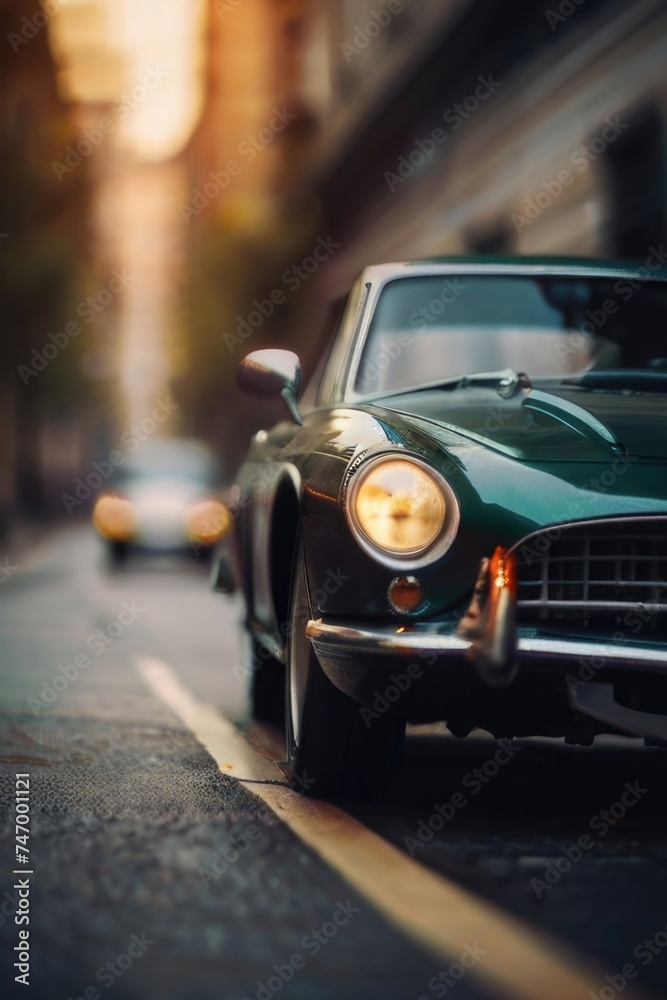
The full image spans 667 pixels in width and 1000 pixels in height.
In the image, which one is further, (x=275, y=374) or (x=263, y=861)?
(x=275, y=374)

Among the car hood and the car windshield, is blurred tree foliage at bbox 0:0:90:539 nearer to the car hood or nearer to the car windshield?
the car windshield

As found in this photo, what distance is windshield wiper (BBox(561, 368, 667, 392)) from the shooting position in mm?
5289

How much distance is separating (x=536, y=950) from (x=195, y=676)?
16.7 ft

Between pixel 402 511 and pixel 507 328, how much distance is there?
168 centimetres

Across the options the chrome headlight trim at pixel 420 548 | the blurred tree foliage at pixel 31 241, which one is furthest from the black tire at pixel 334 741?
the blurred tree foliage at pixel 31 241

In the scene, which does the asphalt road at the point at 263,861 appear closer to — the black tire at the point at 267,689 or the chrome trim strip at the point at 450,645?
the black tire at the point at 267,689

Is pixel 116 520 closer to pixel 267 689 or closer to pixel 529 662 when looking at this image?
→ pixel 267 689

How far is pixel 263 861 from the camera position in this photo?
12.4 ft

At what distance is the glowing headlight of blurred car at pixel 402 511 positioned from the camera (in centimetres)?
410

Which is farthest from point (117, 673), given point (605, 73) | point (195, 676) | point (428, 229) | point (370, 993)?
point (428, 229)

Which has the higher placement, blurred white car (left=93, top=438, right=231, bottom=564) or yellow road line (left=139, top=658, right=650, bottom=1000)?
yellow road line (left=139, top=658, right=650, bottom=1000)

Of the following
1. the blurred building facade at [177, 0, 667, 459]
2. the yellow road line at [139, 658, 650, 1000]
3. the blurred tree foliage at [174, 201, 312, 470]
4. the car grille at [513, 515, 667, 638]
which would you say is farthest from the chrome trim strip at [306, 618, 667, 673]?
the blurred tree foliage at [174, 201, 312, 470]

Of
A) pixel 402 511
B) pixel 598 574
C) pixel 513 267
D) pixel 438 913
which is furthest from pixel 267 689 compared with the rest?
pixel 438 913

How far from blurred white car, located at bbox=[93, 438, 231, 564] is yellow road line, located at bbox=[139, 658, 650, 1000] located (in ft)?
46.5
